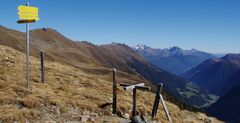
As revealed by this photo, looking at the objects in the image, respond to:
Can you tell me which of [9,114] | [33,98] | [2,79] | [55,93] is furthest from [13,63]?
[9,114]

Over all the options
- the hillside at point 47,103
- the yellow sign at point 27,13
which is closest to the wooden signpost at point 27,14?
the yellow sign at point 27,13

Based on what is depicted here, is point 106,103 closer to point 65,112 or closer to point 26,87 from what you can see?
point 65,112

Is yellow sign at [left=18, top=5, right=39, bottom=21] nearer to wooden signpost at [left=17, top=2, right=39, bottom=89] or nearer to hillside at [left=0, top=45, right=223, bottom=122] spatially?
wooden signpost at [left=17, top=2, right=39, bottom=89]

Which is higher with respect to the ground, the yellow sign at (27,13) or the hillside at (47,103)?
the yellow sign at (27,13)

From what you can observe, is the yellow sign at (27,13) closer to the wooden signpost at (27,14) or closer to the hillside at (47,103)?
the wooden signpost at (27,14)

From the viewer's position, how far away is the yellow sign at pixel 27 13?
22.4 meters

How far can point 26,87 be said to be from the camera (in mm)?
25766

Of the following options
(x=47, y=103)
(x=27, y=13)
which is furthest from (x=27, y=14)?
(x=47, y=103)

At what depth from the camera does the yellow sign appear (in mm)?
22389

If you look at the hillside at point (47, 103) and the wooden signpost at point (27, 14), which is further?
the wooden signpost at point (27, 14)

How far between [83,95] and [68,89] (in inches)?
69.2

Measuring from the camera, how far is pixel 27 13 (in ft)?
74.6

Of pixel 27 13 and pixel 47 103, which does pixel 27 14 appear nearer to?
pixel 27 13

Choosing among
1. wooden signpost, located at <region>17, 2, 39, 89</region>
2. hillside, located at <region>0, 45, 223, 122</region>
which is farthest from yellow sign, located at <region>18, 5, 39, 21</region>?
hillside, located at <region>0, 45, 223, 122</region>
